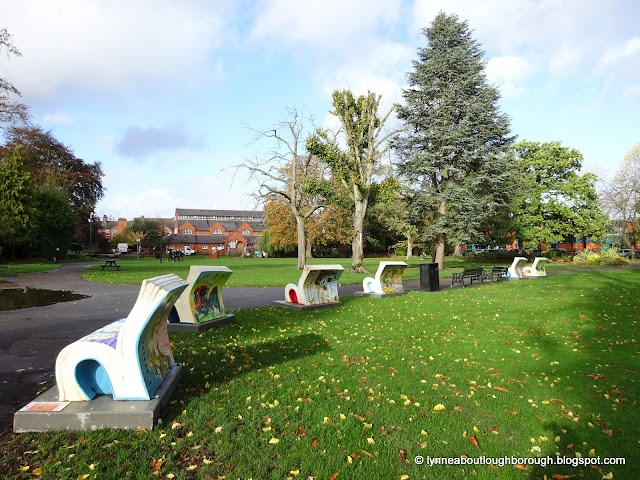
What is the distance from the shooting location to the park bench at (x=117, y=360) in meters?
3.41

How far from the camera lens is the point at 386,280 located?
12.9 m

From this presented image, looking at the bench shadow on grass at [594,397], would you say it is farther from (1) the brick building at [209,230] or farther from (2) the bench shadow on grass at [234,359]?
(1) the brick building at [209,230]

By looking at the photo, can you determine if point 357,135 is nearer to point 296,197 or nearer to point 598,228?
point 296,197

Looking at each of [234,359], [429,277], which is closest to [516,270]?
[429,277]

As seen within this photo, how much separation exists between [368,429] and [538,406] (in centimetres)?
205

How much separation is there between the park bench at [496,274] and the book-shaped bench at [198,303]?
13.3 metres

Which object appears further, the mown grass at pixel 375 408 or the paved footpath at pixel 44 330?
the paved footpath at pixel 44 330

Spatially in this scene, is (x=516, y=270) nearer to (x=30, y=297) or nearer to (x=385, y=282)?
(x=385, y=282)


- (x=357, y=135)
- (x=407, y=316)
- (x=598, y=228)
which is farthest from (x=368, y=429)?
(x=598, y=228)

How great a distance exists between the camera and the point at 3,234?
33594 mm

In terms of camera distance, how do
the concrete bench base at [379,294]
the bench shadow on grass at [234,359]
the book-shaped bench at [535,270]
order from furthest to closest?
the book-shaped bench at [535,270]
the concrete bench base at [379,294]
the bench shadow on grass at [234,359]

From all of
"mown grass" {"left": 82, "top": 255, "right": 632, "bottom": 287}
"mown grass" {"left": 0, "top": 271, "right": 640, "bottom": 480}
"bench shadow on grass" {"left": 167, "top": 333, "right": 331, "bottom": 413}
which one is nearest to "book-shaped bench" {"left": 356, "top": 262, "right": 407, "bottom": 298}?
"mown grass" {"left": 0, "top": 271, "right": 640, "bottom": 480}

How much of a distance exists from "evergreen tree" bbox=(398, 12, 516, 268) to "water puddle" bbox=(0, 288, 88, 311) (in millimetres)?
21274

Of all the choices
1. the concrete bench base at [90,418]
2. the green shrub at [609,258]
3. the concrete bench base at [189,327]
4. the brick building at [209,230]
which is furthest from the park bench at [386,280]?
the brick building at [209,230]
